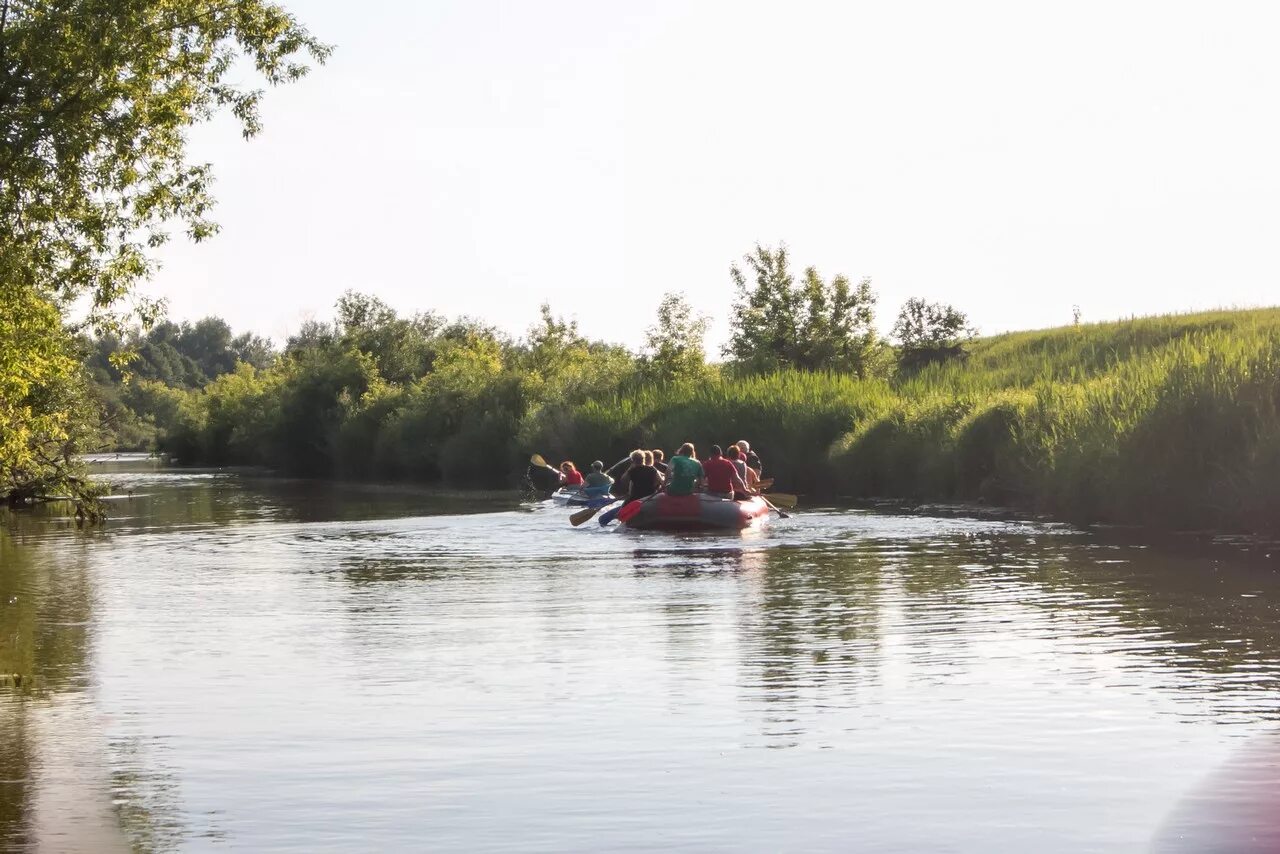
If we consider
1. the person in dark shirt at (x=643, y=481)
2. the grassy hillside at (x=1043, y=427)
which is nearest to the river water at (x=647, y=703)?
the grassy hillside at (x=1043, y=427)

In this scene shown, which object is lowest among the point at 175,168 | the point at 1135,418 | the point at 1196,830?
the point at 1196,830

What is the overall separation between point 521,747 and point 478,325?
81983 mm

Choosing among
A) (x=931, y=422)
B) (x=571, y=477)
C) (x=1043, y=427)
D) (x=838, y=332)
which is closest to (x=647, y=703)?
(x=1043, y=427)

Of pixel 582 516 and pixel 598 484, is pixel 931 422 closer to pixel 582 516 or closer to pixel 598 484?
pixel 598 484

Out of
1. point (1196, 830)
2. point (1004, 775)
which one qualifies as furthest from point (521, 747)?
point (1196, 830)

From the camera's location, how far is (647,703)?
1152 cm

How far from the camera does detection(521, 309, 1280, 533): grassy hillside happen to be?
2500 centimetres

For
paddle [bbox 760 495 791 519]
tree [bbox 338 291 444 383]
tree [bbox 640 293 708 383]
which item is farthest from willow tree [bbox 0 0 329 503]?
tree [bbox 338 291 444 383]

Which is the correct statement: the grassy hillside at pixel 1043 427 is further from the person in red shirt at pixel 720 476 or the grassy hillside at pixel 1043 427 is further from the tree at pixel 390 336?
the tree at pixel 390 336

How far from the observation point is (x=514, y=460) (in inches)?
2272

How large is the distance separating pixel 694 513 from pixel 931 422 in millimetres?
10349

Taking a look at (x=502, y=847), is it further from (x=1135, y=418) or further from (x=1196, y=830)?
(x=1135, y=418)

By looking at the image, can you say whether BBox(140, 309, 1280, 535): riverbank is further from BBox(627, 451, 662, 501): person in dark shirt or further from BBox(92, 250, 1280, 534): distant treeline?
BBox(627, 451, 662, 501): person in dark shirt

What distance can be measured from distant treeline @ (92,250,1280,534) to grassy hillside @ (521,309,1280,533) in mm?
50
